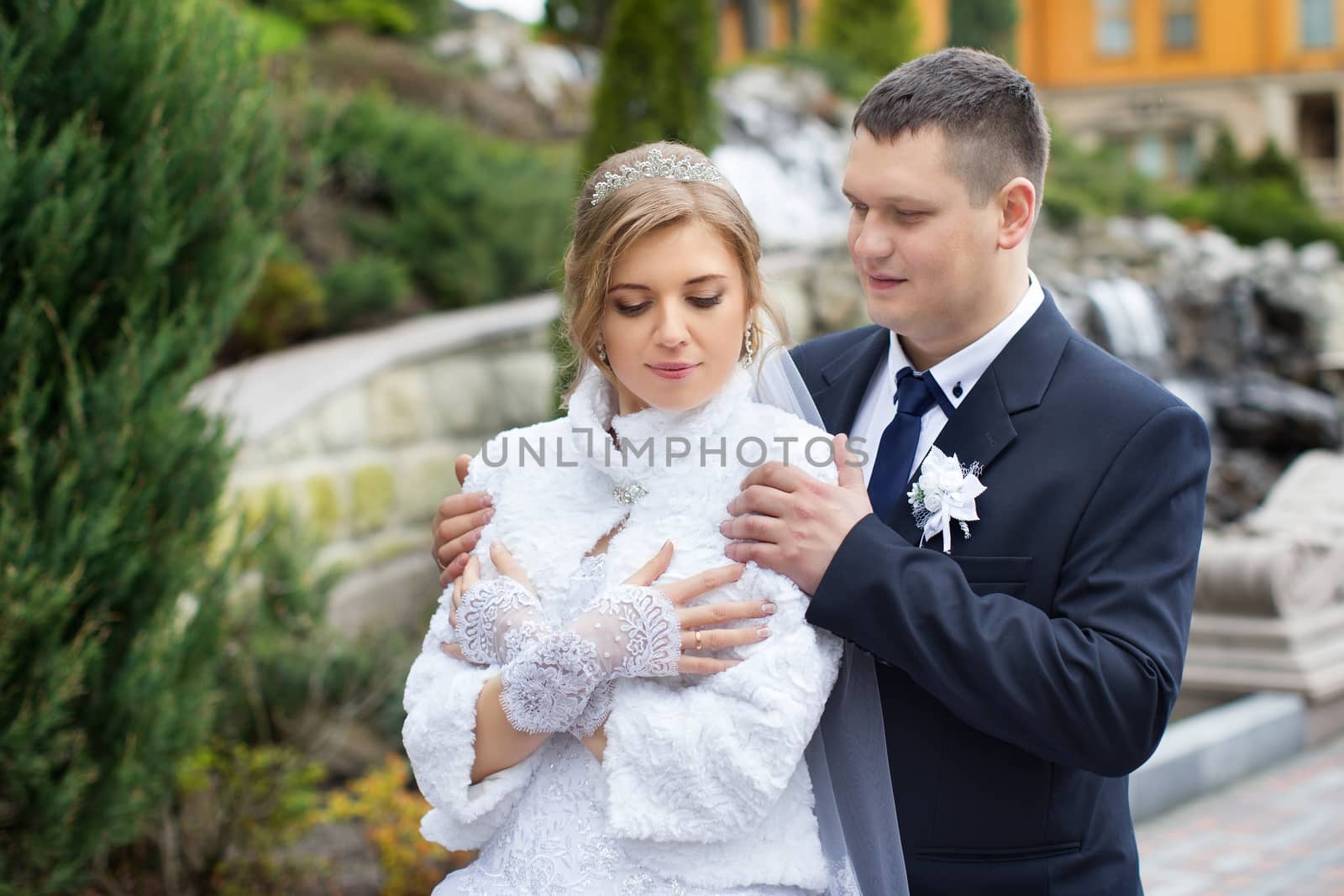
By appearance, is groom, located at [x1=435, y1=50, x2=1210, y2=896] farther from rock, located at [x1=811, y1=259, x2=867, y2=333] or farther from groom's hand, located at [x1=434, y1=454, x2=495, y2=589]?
rock, located at [x1=811, y1=259, x2=867, y2=333]

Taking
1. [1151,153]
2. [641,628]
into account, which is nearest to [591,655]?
[641,628]

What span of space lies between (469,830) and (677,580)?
1.98ft

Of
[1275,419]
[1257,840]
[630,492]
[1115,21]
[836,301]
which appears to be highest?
[1115,21]

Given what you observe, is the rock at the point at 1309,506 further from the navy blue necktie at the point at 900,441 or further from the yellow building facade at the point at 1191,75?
the yellow building facade at the point at 1191,75

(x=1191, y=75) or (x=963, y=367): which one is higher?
(x=1191, y=75)

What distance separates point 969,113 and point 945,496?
2.24 ft

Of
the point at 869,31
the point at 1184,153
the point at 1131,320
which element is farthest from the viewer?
the point at 1184,153

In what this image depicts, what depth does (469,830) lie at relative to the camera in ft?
7.51

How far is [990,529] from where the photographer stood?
2.29m

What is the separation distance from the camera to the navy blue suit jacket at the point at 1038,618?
2.08 m

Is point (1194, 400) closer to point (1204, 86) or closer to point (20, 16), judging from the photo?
point (20, 16)

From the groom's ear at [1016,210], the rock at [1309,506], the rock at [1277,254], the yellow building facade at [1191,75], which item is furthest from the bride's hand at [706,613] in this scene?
the yellow building facade at [1191,75]

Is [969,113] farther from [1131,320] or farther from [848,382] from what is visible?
[1131,320]

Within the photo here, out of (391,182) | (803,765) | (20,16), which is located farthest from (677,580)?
(391,182)
